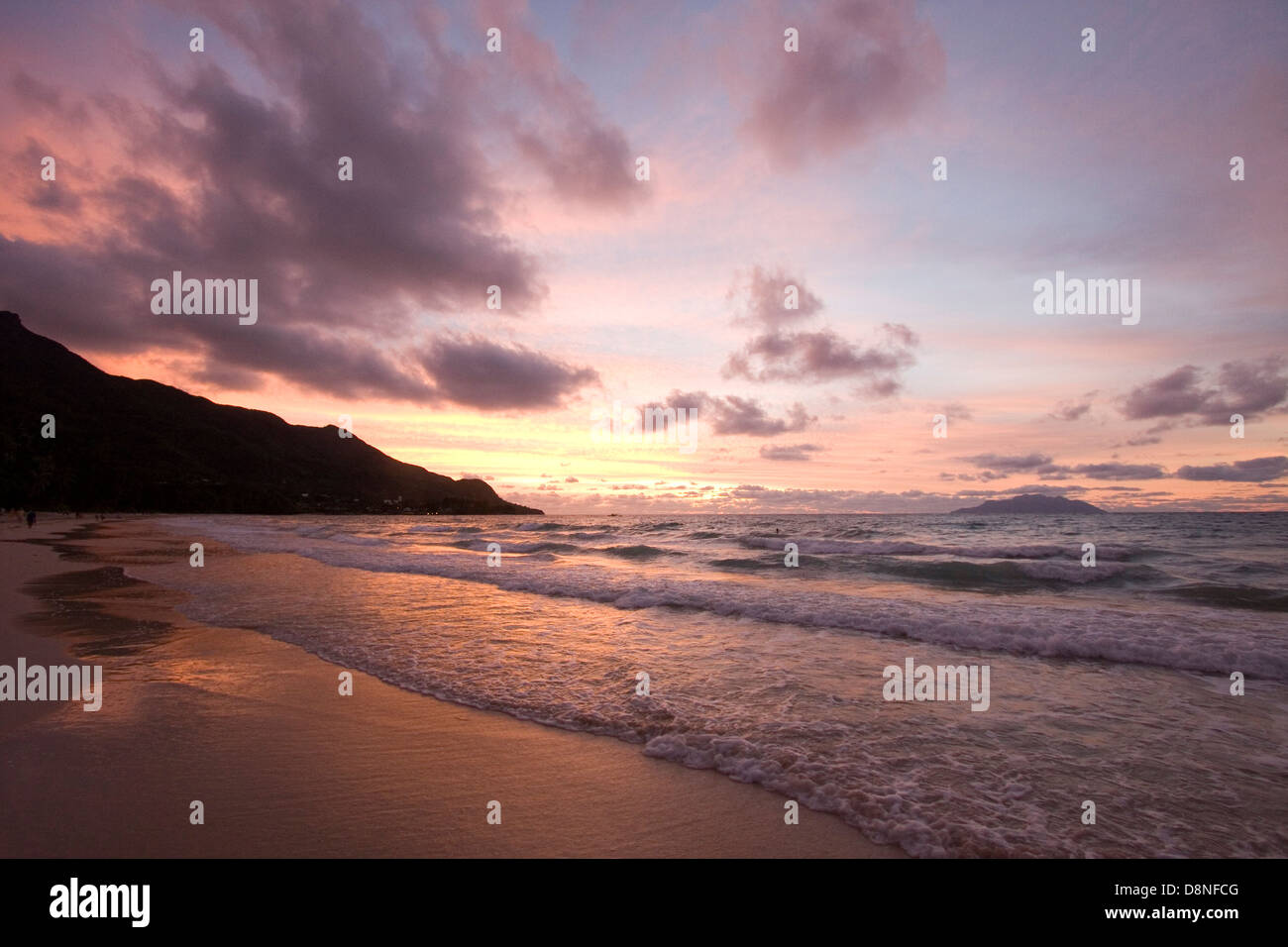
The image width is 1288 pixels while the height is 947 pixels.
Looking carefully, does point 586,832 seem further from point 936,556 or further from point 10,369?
point 10,369

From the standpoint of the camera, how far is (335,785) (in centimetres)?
518

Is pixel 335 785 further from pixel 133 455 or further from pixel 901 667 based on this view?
pixel 133 455

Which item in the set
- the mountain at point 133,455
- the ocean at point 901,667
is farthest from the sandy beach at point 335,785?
the mountain at point 133,455

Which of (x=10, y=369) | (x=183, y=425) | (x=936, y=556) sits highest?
(x=10, y=369)

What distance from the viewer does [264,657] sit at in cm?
971

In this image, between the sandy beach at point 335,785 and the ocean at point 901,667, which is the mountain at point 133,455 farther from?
the sandy beach at point 335,785

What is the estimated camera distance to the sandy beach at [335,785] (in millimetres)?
4277

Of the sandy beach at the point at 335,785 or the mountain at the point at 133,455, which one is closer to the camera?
the sandy beach at the point at 335,785

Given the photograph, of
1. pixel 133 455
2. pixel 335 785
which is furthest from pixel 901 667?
pixel 133 455

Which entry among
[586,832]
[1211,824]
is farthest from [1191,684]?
[586,832]

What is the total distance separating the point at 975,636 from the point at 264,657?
1377cm

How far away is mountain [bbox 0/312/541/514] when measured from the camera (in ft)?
350

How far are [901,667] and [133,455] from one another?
17547cm

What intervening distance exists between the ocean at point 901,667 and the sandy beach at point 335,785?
575mm
